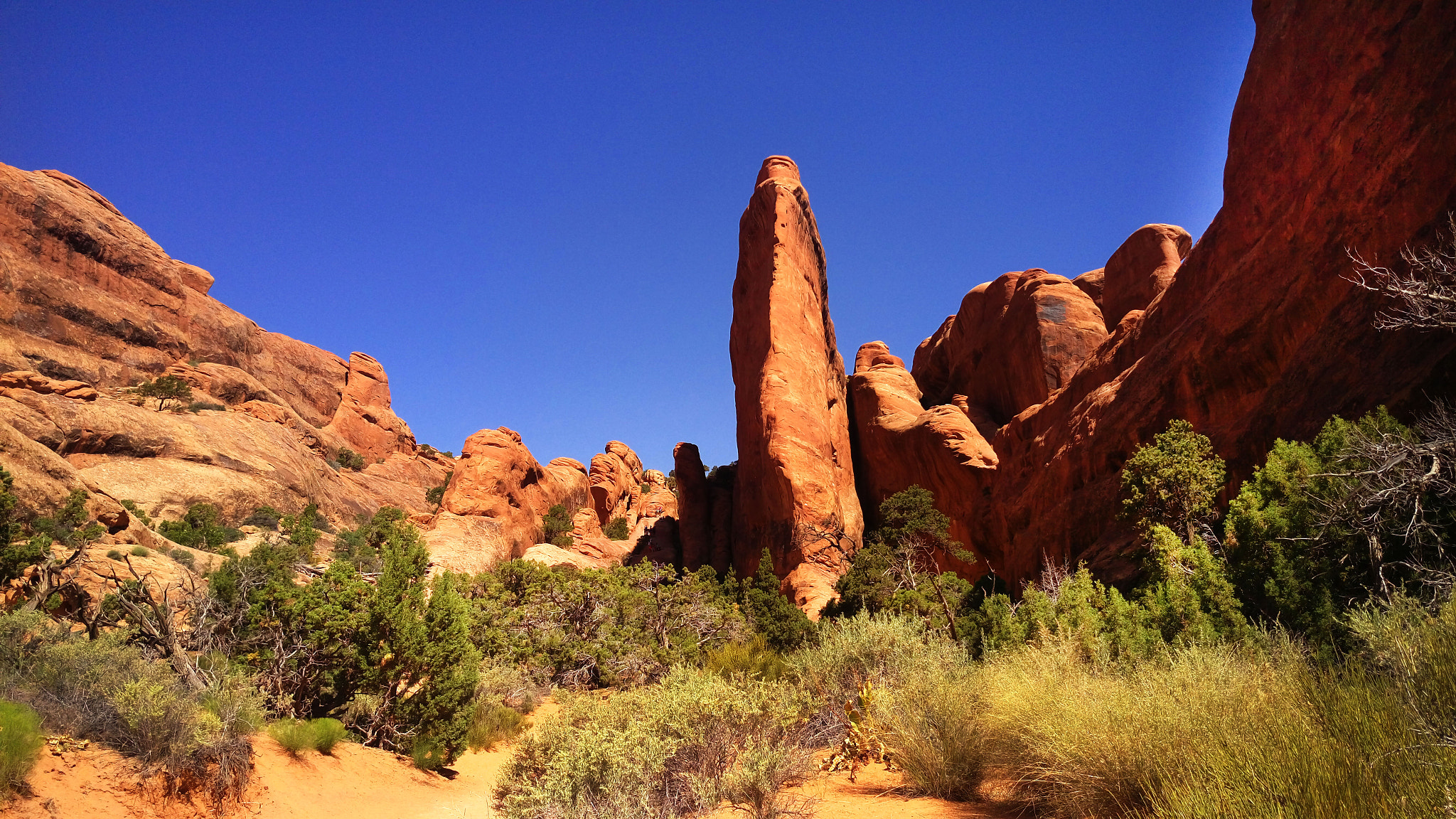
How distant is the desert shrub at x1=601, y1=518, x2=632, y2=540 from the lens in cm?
5016

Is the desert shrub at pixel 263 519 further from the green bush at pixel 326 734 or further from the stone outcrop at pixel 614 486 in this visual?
the green bush at pixel 326 734

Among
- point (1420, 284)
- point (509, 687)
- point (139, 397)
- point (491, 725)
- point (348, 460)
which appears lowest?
point (491, 725)

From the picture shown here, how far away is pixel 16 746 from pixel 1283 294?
22.4 metres

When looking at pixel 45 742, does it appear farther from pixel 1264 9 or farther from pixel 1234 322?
pixel 1264 9

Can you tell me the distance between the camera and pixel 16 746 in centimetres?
724

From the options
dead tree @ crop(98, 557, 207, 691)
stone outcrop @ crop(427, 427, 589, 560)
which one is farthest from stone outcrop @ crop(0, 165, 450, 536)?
dead tree @ crop(98, 557, 207, 691)

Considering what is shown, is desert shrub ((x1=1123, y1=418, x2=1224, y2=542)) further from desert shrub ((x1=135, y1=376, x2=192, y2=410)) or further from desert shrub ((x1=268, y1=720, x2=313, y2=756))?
desert shrub ((x1=135, y1=376, x2=192, y2=410))

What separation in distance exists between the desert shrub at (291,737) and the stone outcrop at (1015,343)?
26.4 metres

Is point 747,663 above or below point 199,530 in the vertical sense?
below

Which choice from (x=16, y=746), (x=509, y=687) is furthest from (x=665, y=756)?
(x=509, y=687)

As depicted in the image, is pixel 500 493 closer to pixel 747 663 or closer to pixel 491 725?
pixel 491 725

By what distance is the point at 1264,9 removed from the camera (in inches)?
706

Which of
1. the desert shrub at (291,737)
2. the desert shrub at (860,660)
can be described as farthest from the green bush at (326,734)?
the desert shrub at (860,660)

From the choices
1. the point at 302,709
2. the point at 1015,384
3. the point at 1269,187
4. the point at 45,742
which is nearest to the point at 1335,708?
the point at 45,742
